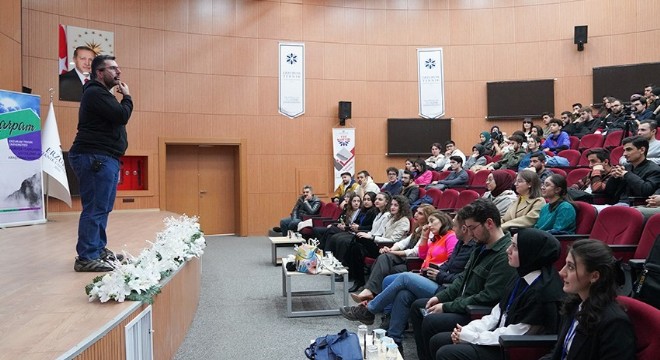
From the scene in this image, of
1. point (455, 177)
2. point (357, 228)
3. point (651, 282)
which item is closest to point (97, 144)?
point (651, 282)

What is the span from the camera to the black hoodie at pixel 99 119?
9.80 ft

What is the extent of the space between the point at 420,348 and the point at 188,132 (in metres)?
7.97

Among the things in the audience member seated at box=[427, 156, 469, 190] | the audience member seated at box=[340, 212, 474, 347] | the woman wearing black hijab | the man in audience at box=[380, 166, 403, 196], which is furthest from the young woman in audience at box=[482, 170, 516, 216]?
the woman wearing black hijab

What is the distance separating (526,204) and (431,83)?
7.10 m

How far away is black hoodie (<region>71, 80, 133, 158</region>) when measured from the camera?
2.99 metres

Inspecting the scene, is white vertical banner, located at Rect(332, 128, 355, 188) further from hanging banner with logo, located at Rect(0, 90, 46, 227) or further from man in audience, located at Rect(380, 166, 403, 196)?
hanging banner with logo, located at Rect(0, 90, 46, 227)

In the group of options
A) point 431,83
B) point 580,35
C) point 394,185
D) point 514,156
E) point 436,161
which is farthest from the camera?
point 431,83

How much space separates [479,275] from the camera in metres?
3.01

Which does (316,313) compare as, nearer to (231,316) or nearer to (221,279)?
(231,316)

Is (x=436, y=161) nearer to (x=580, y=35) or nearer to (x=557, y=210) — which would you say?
(x=580, y=35)

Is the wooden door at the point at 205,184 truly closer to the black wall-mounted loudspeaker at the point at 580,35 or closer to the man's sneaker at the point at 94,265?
the man's sneaker at the point at 94,265

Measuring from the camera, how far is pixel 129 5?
966 cm

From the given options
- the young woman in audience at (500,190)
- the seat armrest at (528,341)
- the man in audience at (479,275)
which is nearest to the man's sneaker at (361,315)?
the man in audience at (479,275)

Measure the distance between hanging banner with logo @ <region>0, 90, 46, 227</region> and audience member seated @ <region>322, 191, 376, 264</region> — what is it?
433 cm
